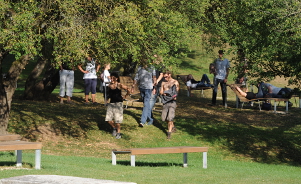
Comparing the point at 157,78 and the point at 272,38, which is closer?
the point at 272,38

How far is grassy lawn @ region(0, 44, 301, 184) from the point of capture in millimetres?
13062

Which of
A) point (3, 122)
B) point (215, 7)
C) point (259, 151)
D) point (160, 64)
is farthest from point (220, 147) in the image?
point (215, 7)

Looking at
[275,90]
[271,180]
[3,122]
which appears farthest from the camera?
[275,90]

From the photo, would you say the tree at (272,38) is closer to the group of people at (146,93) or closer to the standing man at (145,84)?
the group of people at (146,93)

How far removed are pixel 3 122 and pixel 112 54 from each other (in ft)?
11.4

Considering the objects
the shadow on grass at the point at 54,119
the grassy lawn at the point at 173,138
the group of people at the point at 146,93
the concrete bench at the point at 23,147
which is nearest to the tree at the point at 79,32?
the group of people at the point at 146,93

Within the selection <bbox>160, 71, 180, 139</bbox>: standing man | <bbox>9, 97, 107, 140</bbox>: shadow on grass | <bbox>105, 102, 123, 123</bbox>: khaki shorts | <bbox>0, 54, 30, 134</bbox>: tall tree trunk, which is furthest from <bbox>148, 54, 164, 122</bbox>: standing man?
<bbox>0, 54, 30, 134</bbox>: tall tree trunk

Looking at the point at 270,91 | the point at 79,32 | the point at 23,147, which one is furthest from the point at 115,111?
the point at 270,91

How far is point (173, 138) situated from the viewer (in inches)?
715

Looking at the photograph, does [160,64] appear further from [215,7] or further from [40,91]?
[215,7]

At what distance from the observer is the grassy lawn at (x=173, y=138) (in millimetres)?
13062

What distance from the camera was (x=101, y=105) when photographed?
2169cm

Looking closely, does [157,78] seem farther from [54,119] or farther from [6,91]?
[6,91]

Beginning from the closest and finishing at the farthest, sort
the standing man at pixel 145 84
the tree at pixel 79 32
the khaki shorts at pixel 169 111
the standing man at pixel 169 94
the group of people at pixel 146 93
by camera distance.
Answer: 1. the tree at pixel 79 32
2. the group of people at pixel 146 93
3. the standing man at pixel 169 94
4. the khaki shorts at pixel 169 111
5. the standing man at pixel 145 84
